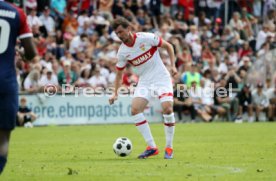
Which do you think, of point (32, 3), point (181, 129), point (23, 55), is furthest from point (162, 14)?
point (23, 55)

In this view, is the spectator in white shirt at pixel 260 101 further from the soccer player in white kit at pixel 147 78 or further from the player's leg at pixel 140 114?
the player's leg at pixel 140 114

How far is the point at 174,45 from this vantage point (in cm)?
3131

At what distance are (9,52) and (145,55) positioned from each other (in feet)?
18.0

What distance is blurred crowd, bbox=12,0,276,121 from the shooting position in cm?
2920

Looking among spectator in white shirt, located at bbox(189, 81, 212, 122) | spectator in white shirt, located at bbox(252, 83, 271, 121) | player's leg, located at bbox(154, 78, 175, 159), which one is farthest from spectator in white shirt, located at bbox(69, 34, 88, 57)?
player's leg, located at bbox(154, 78, 175, 159)

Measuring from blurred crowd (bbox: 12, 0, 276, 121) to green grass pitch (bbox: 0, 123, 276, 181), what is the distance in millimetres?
6408

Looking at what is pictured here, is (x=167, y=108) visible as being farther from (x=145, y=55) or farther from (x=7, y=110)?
(x=7, y=110)

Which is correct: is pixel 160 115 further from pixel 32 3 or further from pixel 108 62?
pixel 32 3

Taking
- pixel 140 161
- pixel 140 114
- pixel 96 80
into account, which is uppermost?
pixel 140 114

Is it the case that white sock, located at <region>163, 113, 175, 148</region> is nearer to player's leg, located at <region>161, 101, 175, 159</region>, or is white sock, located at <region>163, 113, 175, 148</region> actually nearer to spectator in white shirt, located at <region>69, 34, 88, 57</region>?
player's leg, located at <region>161, 101, 175, 159</region>

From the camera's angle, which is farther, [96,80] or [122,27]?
[96,80]

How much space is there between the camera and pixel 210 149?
53.5 feet

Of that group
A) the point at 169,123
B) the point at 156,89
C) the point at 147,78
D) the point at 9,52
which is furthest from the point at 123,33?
the point at 9,52

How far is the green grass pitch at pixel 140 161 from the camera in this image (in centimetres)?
1112
